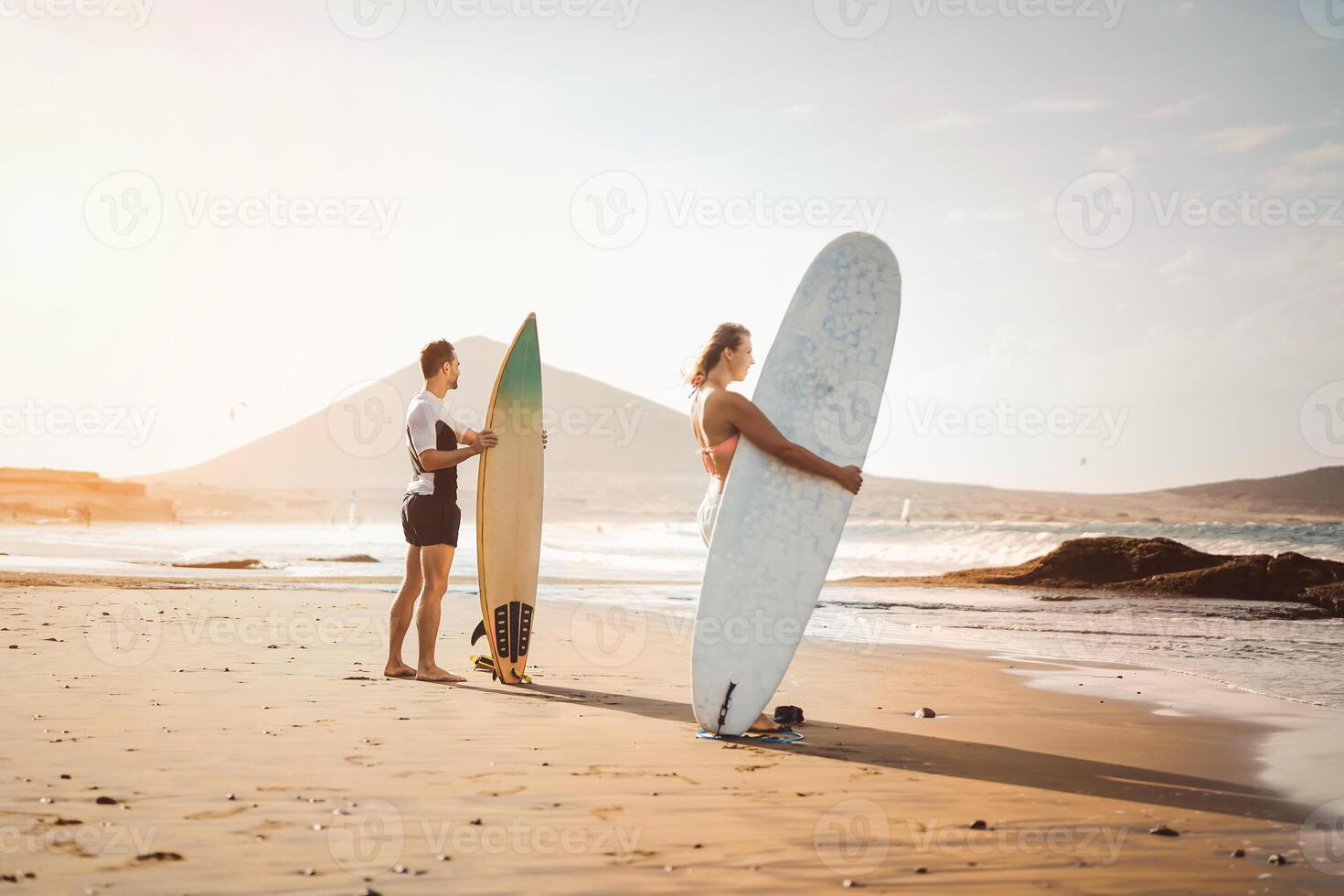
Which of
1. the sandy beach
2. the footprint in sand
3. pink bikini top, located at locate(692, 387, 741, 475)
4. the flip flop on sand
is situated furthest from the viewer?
pink bikini top, located at locate(692, 387, 741, 475)

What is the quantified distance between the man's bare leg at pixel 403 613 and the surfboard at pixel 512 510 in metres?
0.30

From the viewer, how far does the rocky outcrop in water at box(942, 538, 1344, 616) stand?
1192cm

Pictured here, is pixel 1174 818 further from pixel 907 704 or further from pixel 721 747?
pixel 907 704

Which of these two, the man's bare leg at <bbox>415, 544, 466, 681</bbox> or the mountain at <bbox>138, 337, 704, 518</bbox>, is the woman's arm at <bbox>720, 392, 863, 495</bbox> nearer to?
the man's bare leg at <bbox>415, 544, 466, 681</bbox>

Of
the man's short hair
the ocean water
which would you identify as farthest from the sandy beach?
the ocean water

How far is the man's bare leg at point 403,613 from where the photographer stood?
4906mm

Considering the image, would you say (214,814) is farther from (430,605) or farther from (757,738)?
(430,605)

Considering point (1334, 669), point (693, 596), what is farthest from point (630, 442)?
point (1334, 669)

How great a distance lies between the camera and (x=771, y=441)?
3.77 m

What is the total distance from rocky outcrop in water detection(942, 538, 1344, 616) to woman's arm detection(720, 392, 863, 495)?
8752 millimetres

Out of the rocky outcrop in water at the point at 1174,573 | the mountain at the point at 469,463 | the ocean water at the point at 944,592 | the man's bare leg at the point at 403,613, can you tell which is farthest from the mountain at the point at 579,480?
the man's bare leg at the point at 403,613

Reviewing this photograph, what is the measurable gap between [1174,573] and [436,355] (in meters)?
11.1

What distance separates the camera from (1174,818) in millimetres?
2713

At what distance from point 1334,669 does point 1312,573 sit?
7.21m
